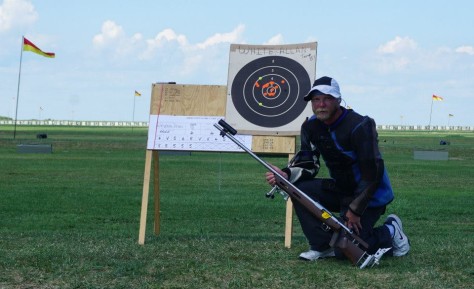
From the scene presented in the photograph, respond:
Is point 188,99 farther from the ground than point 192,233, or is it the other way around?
point 188,99

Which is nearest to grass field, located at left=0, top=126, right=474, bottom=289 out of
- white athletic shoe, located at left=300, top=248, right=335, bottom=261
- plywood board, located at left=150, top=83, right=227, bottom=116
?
white athletic shoe, located at left=300, top=248, right=335, bottom=261

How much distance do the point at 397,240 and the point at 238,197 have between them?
40.9 ft

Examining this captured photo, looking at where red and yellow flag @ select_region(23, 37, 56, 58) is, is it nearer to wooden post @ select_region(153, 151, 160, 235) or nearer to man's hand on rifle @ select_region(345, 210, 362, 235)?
wooden post @ select_region(153, 151, 160, 235)

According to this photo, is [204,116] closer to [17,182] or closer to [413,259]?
[413,259]

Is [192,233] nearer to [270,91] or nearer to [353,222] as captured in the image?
[270,91]

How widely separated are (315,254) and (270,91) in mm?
2802

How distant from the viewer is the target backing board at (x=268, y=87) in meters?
11.5

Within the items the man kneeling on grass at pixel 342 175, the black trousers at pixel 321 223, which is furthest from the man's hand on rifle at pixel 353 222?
the black trousers at pixel 321 223

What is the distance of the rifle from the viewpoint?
30.2 ft

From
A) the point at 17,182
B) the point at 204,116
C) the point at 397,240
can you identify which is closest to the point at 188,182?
the point at 17,182

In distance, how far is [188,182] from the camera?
27359mm

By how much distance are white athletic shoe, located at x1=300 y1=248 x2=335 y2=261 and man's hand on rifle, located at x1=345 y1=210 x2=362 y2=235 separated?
0.38 meters

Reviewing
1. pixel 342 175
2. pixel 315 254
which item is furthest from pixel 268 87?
pixel 315 254

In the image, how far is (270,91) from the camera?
1174 centimetres
